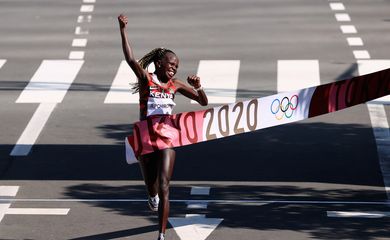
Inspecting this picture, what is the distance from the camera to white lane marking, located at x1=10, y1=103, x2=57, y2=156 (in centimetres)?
1830

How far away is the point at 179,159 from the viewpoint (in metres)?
17.8

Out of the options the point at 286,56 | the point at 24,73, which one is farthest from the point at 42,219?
the point at 286,56

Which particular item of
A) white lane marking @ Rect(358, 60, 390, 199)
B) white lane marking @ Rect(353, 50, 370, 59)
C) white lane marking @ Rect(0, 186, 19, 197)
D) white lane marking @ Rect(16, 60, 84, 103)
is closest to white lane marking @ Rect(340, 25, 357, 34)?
white lane marking @ Rect(353, 50, 370, 59)

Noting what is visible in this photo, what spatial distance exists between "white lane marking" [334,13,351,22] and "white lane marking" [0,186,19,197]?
1434 centimetres

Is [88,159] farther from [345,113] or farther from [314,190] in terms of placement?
[345,113]

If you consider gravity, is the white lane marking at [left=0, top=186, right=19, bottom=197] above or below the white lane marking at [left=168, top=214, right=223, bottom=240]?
below

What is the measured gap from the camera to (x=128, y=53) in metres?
13.1

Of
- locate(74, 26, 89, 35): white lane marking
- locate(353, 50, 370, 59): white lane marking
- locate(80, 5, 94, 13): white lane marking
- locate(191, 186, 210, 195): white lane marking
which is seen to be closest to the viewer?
locate(191, 186, 210, 195): white lane marking

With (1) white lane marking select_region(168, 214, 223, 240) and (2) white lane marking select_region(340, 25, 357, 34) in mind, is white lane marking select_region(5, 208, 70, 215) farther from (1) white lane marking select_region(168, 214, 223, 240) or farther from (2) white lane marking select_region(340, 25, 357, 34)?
(2) white lane marking select_region(340, 25, 357, 34)

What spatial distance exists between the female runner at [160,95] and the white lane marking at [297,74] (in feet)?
30.2

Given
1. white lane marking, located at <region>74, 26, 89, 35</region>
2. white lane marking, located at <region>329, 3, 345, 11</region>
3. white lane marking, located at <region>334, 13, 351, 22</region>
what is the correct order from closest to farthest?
white lane marking, located at <region>74, 26, 89, 35</region> < white lane marking, located at <region>334, 13, 351, 22</region> < white lane marking, located at <region>329, 3, 345, 11</region>

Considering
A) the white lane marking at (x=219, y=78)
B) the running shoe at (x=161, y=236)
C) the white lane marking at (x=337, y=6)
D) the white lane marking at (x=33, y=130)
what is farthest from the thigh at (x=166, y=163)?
the white lane marking at (x=337, y=6)

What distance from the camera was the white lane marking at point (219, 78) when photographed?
2211cm

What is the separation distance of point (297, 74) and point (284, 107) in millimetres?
9215
